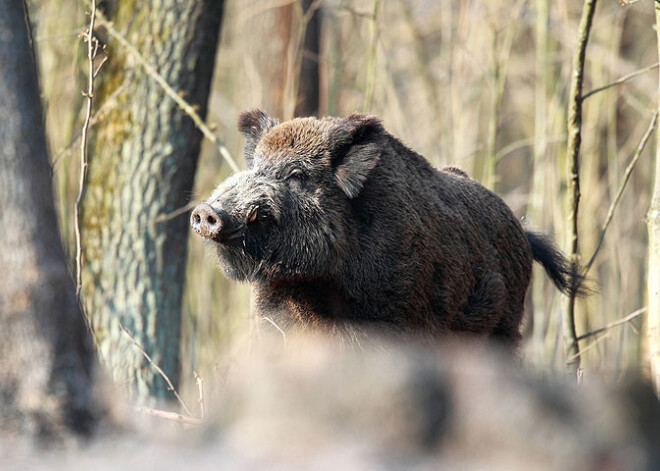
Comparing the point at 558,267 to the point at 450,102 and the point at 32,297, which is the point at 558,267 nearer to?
the point at 450,102

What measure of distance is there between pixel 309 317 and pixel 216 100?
28.3 ft

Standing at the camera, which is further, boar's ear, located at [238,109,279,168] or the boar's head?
boar's ear, located at [238,109,279,168]

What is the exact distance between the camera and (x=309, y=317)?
14.7 ft

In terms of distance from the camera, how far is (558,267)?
5582 millimetres

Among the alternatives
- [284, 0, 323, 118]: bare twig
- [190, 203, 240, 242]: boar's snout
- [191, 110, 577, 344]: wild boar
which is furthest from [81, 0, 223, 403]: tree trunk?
[190, 203, 240, 242]: boar's snout

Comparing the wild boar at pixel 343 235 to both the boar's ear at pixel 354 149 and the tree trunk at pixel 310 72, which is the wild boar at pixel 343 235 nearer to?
the boar's ear at pixel 354 149

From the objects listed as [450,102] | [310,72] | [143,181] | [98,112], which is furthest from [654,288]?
[310,72]

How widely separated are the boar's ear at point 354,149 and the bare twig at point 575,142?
1.37 metres

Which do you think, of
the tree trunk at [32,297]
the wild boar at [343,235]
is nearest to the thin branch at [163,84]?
the wild boar at [343,235]

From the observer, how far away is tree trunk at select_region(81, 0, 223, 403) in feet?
20.1

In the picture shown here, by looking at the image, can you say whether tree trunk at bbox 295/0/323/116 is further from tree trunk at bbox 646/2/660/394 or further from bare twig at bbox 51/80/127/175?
tree trunk at bbox 646/2/660/394

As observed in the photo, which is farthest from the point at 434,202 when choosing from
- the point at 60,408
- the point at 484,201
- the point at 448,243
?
the point at 60,408

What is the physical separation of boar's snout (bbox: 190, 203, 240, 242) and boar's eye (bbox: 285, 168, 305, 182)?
487 mm

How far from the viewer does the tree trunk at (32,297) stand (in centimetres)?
249
